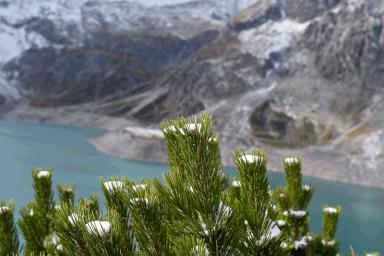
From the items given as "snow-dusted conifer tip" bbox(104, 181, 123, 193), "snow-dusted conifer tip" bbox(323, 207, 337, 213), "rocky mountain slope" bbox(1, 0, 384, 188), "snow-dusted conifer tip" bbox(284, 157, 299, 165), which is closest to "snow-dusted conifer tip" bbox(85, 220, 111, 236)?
"snow-dusted conifer tip" bbox(104, 181, 123, 193)

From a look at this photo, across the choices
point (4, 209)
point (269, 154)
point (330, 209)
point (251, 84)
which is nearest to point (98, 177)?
point (4, 209)

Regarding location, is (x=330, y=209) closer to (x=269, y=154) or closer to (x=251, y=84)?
(x=269, y=154)

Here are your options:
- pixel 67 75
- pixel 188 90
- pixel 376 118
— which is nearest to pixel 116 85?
pixel 67 75

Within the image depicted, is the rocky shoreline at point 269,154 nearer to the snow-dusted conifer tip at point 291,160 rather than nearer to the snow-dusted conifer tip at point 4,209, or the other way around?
the snow-dusted conifer tip at point 291,160

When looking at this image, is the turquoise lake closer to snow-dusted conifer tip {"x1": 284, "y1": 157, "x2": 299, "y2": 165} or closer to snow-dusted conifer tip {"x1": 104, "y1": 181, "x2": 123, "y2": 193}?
snow-dusted conifer tip {"x1": 284, "y1": 157, "x2": 299, "y2": 165}

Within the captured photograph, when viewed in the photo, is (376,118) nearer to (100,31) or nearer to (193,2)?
(100,31)
